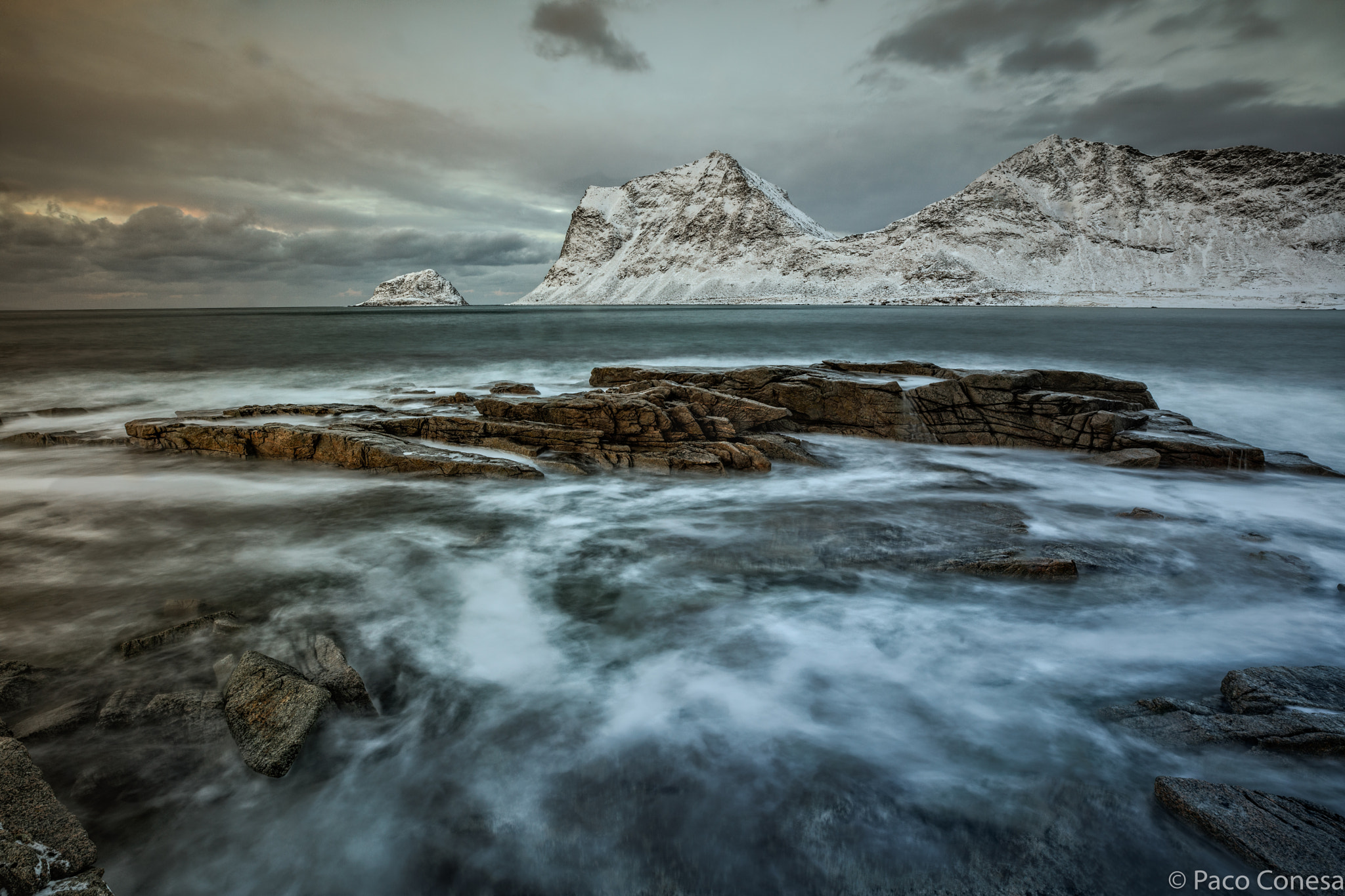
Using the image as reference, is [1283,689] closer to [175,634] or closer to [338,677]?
[338,677]

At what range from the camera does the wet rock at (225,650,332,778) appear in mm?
3410

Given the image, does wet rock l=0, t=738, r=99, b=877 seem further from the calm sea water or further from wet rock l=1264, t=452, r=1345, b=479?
wet rock l=1264, t=452, r=1345, b=479

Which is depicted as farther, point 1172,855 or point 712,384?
point 712,384

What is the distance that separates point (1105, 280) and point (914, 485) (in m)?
148

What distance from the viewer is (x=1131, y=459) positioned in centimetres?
991

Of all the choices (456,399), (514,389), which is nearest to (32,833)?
(456,399)

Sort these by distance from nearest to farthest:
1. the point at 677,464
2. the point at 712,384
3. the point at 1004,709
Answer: the point at 1004,709 < the point at 677,464 < the point at 712,384

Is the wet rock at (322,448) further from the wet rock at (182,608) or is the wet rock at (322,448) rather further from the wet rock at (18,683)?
the wet rock at (18,683)

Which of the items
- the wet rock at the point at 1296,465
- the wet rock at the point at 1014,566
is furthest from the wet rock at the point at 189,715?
the wet rock at the point at 1296,465

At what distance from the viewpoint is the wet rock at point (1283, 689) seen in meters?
3.64

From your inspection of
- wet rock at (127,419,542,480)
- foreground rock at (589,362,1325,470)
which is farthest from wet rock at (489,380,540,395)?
wet rock at (127,419,542,480)

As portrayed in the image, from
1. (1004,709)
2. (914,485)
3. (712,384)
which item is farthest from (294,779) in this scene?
(712,384)

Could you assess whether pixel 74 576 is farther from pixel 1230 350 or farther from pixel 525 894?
pixel 1230 350

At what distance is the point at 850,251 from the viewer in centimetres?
15412
